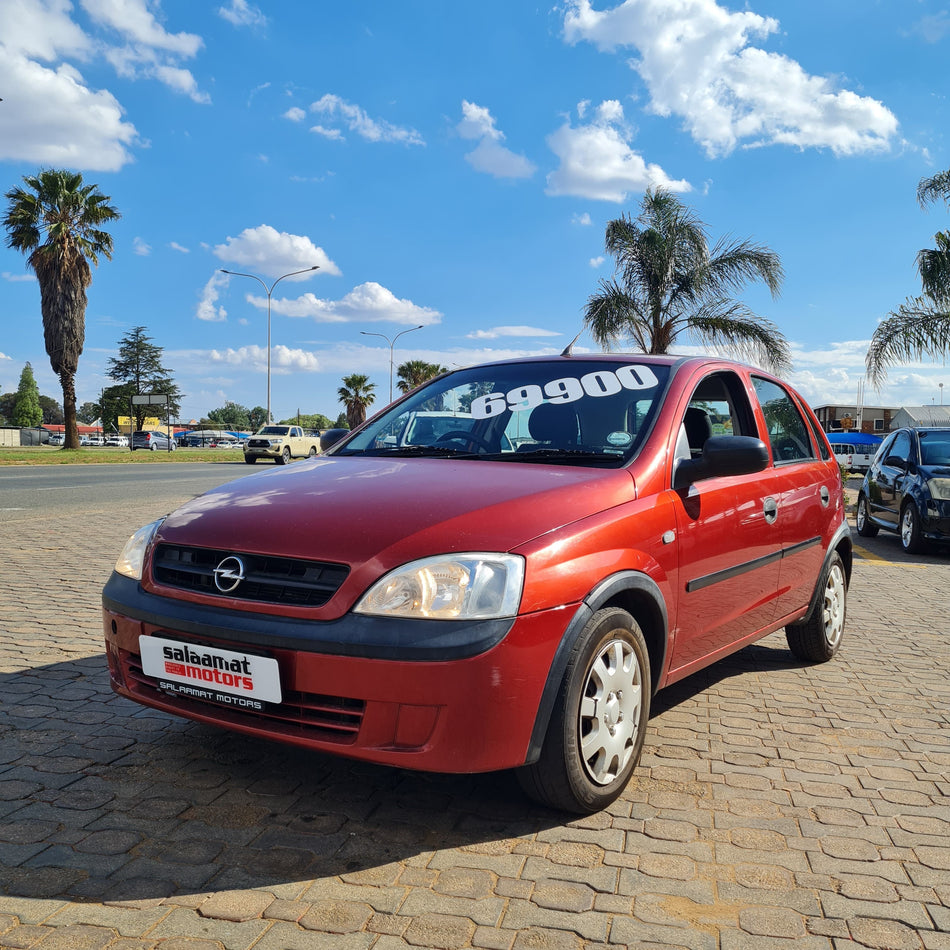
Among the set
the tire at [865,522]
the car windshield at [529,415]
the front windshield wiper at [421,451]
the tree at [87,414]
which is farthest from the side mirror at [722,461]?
the tree at [87,414]

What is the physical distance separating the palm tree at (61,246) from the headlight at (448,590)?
38.7 meters

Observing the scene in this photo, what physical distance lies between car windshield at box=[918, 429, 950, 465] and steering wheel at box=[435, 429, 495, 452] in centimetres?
895

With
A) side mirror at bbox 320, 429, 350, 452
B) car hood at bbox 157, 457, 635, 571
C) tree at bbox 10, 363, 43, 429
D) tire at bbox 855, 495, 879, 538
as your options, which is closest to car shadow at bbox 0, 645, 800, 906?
car hood at bbox 157, 457, 635, 571

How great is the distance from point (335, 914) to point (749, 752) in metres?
2.01

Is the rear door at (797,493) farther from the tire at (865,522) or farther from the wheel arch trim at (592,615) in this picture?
the tire at (865,522)

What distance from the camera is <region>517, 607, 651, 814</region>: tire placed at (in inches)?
110

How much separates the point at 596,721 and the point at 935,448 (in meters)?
9.92

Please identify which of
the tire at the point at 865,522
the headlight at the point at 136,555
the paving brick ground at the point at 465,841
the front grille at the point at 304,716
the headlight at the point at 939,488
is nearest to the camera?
the paving brick ground at the point at 465,841

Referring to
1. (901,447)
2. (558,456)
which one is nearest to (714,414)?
(558,456)

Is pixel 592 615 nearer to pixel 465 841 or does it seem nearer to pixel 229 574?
pixel 465 841

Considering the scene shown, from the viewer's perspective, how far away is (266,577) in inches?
110

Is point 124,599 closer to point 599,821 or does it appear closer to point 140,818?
point 140,818

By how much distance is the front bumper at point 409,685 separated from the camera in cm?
255

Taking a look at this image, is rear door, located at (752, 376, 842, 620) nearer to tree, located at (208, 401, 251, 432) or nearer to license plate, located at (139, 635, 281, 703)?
license plate, located at (139, 635, 281, 703)
